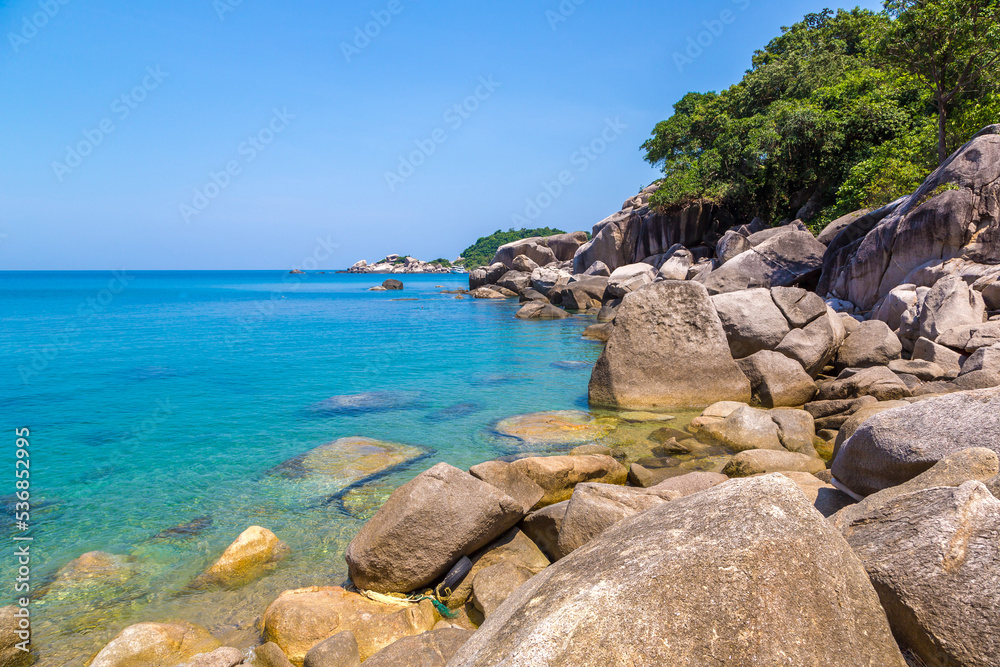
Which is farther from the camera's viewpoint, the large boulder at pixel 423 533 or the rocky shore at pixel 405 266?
the rocky shore at pixel 405 266

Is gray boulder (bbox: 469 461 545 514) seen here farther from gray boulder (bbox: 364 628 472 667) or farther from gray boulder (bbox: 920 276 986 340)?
gray boulder (bbox: 920 276 986 340)

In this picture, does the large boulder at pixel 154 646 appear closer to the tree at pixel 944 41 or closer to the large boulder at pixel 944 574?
the large boulder at pixel 944 574

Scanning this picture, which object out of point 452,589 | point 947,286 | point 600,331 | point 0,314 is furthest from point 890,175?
point 0,314

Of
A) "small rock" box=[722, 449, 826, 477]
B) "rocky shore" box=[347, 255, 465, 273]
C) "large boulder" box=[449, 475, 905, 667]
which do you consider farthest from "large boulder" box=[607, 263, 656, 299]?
"rocky shore" box=[347, 255, 465, 273]

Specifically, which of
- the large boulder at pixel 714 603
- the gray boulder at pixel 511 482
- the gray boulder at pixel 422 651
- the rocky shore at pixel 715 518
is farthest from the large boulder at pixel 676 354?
the large boulder at pixel 714 603

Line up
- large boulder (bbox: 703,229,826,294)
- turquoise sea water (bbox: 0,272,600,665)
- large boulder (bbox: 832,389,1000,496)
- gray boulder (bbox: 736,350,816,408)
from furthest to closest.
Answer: large boulder (bbox: 703,229,826,294) → gray boulder (bbox: 736,350,816,408) → turquoise sea water (bbox: 0,272,600,665) → large boulder (bbox: 832,389,1000,496)

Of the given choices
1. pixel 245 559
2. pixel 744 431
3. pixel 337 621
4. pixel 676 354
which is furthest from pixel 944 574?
pixel 676 354

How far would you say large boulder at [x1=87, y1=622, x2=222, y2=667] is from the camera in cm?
471

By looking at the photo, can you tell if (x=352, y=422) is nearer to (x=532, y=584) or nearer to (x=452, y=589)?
(x=452, y=589)

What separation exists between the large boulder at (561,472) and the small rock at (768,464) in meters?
1.66

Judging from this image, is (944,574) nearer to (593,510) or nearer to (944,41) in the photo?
(593,510)

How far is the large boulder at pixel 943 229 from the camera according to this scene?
13.6m

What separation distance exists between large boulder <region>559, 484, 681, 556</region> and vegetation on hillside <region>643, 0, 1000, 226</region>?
20163 millimetres

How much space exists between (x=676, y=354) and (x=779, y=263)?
10.4m
